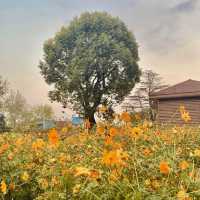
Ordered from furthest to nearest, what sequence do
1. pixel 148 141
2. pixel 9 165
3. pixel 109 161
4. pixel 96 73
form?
pixel 96 73 → pixel 148 141 → pixel 9 165 → pixel 109 161

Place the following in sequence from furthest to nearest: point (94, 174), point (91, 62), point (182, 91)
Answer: point (91, 62) < point (182, 91) < point (94, 174)

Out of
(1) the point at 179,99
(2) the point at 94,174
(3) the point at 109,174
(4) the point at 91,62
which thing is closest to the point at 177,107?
(1) the point at 179,99

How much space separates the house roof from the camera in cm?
2302

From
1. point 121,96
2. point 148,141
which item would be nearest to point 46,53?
point 121,96

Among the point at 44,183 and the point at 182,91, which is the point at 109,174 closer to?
the point at 44,183

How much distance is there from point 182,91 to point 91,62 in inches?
343

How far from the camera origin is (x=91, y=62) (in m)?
30.0

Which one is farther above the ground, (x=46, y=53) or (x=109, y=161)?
(x=46, y=53)

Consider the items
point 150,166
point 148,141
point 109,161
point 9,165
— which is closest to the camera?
point 109,161

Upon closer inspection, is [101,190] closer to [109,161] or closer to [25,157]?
[109,161]

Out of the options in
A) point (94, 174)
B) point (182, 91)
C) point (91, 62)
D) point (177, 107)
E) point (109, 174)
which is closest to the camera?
point (94, 174)

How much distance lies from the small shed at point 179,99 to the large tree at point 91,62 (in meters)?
6.43

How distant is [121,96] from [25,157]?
88.6 ft

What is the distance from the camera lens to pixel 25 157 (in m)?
4.75
